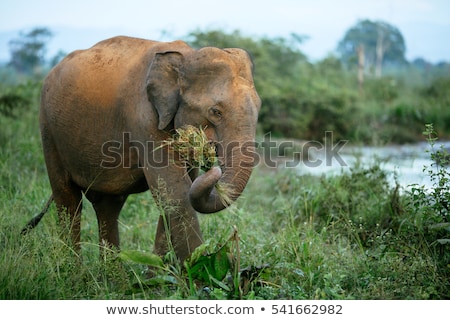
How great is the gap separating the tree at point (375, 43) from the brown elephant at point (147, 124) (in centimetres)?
2199

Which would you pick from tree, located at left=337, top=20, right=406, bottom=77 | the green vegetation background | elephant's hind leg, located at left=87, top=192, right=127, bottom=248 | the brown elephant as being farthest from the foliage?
the brown elephant

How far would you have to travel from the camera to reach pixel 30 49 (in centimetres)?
2384

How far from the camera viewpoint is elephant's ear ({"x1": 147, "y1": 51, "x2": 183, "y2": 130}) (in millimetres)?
5820

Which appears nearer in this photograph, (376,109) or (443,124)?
(443,124)

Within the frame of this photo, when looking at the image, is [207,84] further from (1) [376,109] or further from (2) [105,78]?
(1) [376,109]

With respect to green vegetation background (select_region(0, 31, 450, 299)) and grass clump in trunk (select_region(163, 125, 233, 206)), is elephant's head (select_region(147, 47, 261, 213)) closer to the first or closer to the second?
grass clump in trunk (select_region(163, 125, 233, 206))

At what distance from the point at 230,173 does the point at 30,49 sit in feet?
65.2

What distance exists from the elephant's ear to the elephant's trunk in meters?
0.54

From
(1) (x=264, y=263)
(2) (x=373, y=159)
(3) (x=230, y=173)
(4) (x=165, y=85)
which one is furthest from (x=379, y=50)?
(3) (x=230, y=173)

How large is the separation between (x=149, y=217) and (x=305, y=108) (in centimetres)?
1025

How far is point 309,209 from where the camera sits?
8.04 meters

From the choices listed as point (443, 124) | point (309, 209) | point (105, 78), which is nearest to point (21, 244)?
point (105, 78)

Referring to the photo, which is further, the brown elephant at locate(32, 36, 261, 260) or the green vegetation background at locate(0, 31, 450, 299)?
the brown elephant at locate(32, 36, 261, 260)

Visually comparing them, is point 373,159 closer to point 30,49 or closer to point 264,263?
point 264,263
